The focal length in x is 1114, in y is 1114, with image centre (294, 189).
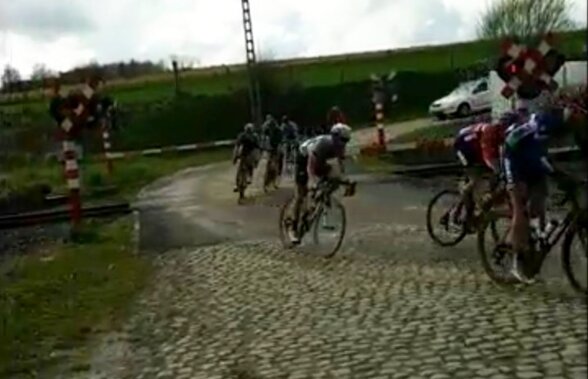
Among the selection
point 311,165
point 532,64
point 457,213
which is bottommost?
point 457,213

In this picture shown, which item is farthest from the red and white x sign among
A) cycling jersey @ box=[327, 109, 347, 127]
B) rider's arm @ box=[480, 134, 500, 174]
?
rider's arm @ box=[480, 134, 500, 174]

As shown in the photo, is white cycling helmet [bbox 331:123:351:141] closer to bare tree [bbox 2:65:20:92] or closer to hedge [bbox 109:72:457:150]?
hedge [bbox 109:72:457:150]

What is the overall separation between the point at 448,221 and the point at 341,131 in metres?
1.26

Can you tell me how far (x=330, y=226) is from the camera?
10258 mm

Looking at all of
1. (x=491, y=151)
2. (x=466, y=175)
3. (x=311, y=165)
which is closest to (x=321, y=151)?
(x=311, y=165)

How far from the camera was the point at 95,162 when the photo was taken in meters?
24.0

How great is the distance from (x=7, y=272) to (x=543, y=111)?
35.3 ft

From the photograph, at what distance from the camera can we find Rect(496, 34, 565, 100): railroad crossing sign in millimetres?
1958

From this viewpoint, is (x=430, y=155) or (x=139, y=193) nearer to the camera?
(x=430, y=155)

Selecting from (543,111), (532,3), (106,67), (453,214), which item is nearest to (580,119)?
(543,111)

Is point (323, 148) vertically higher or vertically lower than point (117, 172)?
higher

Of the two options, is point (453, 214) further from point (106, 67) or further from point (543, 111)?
point (543, 111)

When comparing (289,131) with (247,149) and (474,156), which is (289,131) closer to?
(474,156)

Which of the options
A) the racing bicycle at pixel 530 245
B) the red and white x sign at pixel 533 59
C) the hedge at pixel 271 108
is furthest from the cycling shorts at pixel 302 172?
the red and white x sign at pixel 533 59
